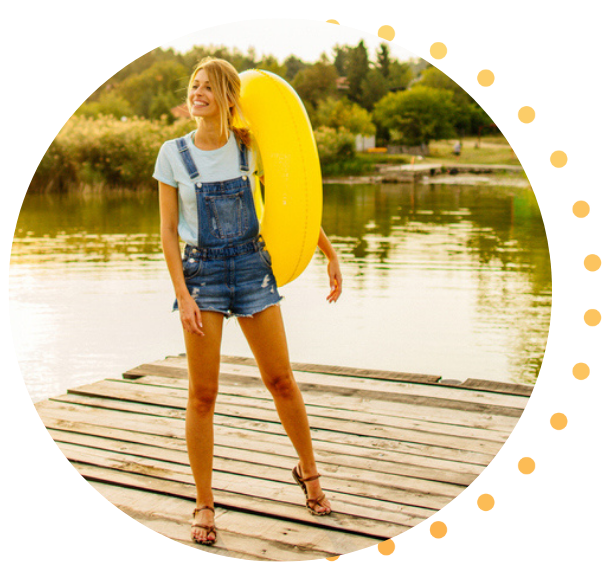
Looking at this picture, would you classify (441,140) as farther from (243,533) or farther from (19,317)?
(243,533)

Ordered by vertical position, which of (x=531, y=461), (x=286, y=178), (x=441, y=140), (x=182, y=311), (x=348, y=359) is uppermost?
(x=441, y=140)

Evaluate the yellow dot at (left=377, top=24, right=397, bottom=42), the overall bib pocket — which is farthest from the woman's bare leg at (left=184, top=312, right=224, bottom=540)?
the yellow dot at (left=377, top=24, right=397, bottom=42)

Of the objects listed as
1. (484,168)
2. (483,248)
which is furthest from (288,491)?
(484,168)

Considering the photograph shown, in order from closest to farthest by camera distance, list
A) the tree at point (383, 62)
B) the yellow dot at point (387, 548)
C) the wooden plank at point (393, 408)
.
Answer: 1. the yellow dot at point (387, 548)
2. the wooden plank at point (393, 408)
3. the tree at point (383, 62)

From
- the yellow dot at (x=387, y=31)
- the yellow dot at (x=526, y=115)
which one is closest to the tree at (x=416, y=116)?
the yellow dot at (x=387, y=31)

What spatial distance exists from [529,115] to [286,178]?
845 millimetres

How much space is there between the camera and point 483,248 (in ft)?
33.1

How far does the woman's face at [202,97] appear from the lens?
2027 mm

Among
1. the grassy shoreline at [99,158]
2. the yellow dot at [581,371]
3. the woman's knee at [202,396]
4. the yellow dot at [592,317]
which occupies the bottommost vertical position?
the woman's knee at [202,396]

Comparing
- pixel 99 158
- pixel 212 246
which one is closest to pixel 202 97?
pixel 212 246

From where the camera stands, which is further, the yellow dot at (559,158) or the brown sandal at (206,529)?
the brown sandal at (206,529)

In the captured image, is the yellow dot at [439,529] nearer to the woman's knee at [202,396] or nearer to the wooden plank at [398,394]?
the woman's knee at [202,396]

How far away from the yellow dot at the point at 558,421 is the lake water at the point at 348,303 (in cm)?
350

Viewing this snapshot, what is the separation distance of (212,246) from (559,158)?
99 cm
